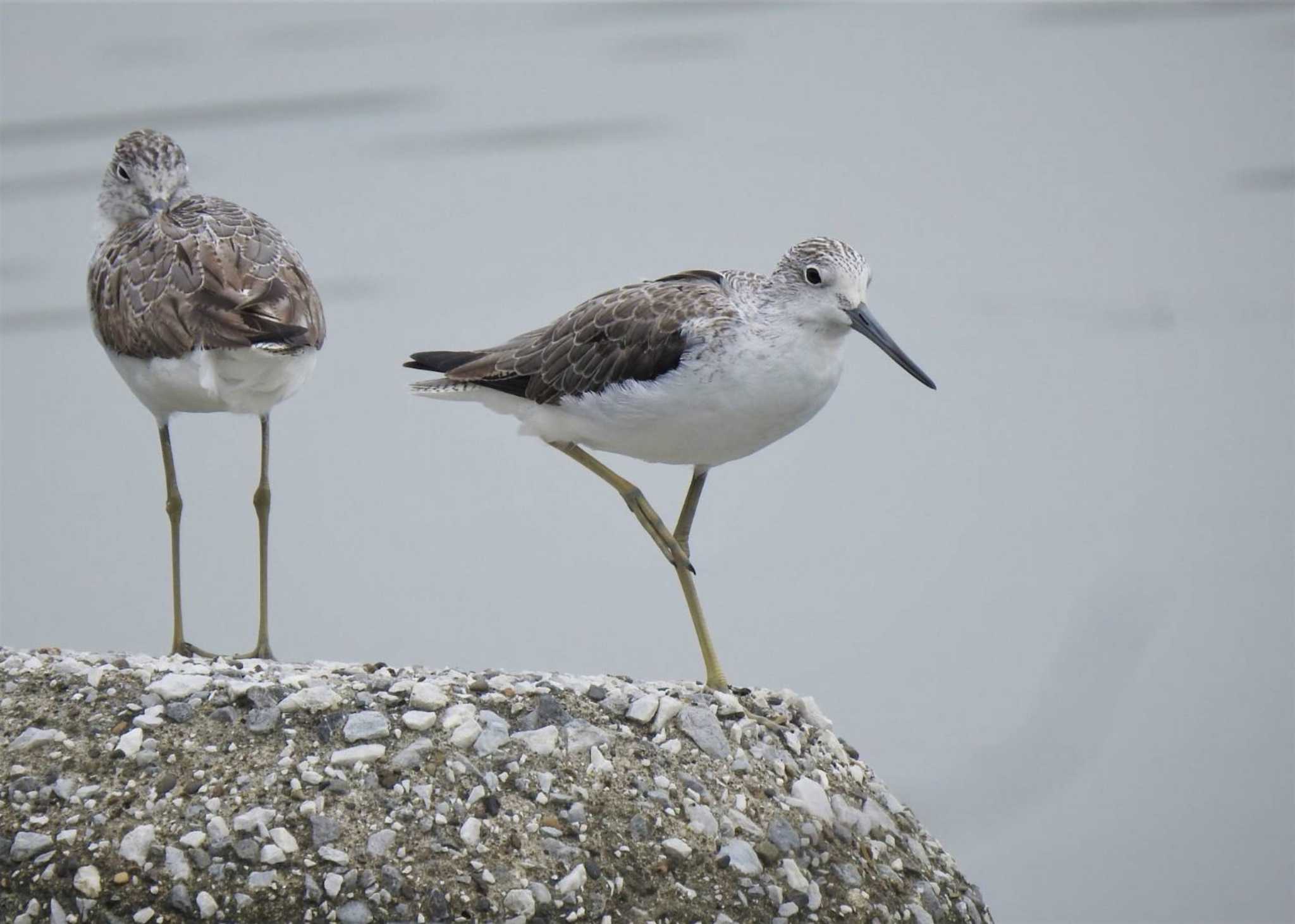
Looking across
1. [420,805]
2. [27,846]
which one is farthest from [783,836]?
[27,846]

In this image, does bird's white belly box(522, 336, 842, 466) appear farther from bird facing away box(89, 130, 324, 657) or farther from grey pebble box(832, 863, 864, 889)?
grey pebble box(832, 863, 864, 889)

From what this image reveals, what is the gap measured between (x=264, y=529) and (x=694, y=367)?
8.63ft

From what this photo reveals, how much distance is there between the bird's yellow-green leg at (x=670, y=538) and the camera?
6.92m

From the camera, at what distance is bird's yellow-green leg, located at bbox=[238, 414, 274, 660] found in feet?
25.5

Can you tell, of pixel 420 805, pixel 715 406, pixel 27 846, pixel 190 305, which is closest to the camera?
pixel 27 846

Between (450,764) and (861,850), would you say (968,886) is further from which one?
(450,764)

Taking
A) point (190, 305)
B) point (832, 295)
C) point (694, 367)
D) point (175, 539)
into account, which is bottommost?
point (175, 539)

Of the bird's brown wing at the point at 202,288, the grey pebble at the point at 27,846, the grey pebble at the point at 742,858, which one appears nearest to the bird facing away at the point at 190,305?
the bird's brown wing at the point at 202,288

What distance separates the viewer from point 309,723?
236 inches

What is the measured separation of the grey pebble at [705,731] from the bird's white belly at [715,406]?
106cm

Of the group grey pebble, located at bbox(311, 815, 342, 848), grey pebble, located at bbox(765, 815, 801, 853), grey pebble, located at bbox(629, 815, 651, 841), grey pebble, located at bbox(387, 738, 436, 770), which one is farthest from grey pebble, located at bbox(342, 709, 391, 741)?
grey pebble, located at bbox(765, 815, 801, 853)

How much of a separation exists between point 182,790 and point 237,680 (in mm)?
581

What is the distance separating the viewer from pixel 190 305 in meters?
7.10

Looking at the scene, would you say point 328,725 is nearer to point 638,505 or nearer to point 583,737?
point 583,737
